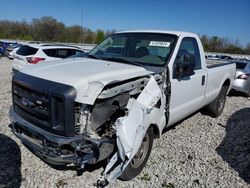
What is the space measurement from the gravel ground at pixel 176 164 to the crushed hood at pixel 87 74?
142cm

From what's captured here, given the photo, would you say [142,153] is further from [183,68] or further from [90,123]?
[183,68]

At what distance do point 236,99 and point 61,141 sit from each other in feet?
27.4

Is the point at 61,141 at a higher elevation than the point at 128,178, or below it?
higher

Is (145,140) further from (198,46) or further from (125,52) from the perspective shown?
(198,46)

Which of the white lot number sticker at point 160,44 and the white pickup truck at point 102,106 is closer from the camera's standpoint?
the white pickup truck at point 102,106

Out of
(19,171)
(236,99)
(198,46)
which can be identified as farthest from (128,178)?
(236,99)

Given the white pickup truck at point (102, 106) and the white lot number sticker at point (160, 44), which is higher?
the white lot number sticker at point (160, 44)

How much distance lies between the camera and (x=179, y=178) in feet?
12.2

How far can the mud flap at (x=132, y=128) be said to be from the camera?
2.90 metres

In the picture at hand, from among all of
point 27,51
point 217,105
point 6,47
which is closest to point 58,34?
point 6,47

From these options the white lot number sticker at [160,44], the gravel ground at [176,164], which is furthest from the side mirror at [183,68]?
the gravel ground at [176,164]

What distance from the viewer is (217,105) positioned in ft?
22.0

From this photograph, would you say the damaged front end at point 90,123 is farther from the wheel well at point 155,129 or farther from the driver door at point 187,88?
the driver door at point 187,88

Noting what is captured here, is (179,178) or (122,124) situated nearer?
(122,124)
